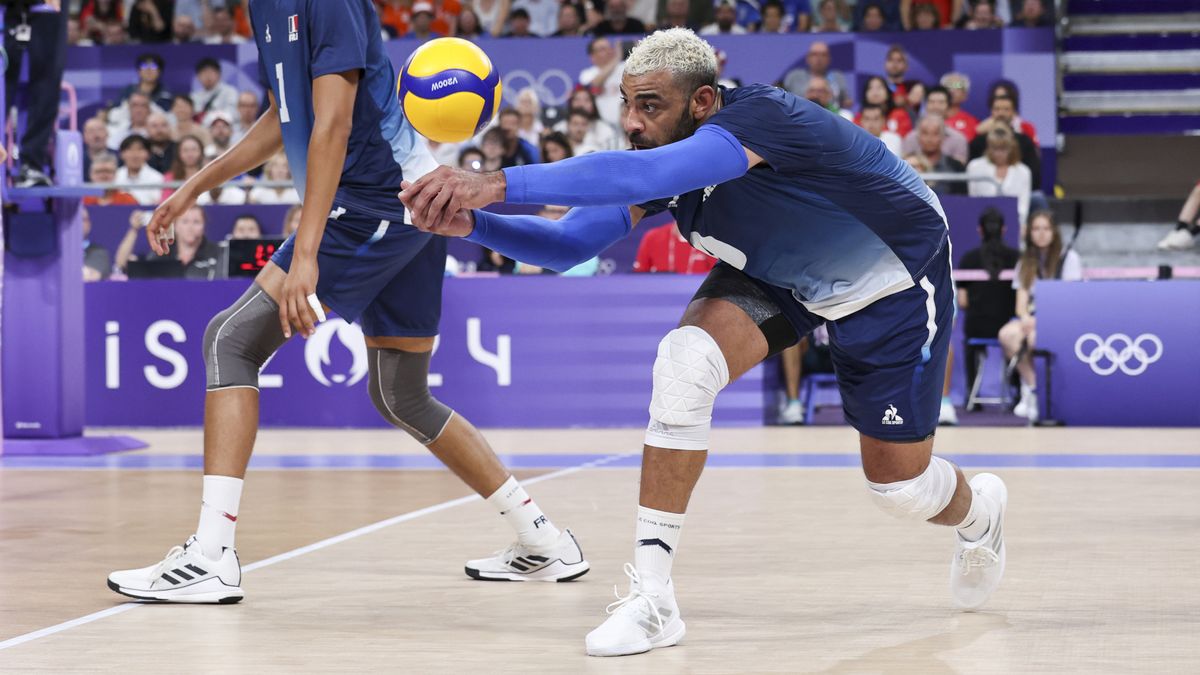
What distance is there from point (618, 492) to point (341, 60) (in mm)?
3329

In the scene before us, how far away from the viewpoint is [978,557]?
4.36 metres

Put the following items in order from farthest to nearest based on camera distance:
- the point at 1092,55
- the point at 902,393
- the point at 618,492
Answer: the point at 1092,55 → the point at 618,492 → the point at 902,393

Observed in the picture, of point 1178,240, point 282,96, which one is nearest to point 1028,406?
point 1178,240

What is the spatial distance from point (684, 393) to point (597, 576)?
1.36 m

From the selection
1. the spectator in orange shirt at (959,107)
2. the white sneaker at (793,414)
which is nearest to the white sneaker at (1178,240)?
the spectator in orange shirt at (959,107)

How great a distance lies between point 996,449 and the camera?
9578 millimetres

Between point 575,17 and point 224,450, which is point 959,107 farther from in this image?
point 224,450

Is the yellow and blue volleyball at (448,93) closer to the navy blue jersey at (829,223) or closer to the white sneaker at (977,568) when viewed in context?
the navy blue jersey at (829,223)

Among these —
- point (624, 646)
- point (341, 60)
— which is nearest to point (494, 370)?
point (341, 60)

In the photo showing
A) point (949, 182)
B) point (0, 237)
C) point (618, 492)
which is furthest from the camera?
point (949, 182)

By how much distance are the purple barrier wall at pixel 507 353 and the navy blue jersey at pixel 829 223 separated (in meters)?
7.29

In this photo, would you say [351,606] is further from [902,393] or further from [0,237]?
[0,237]

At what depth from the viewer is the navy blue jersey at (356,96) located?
4609 mm

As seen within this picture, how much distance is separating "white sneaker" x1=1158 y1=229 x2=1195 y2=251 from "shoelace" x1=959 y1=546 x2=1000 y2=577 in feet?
35.5
